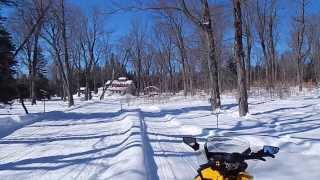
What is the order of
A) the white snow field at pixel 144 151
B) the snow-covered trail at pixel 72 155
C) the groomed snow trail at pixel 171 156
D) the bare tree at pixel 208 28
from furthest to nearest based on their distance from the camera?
the bare tree at pixel 208 28
the snow-covered trail at pixel 72 155
the white snow field at pixel 144 151
the groomed snow trail at pixel 171 156

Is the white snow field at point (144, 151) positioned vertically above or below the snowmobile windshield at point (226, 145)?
below

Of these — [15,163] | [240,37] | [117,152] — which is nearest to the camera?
[15,163]

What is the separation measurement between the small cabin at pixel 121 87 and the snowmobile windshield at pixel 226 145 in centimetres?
8509

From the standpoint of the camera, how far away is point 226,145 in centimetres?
423

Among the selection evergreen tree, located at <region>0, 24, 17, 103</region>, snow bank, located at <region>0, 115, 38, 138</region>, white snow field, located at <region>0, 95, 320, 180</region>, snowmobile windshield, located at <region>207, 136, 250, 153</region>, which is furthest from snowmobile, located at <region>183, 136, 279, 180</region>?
evergreen tree, located at <region>0, 24, 17, 103</region>

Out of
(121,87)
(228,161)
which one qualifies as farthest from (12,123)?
(121,87)

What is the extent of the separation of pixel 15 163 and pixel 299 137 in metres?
6.66

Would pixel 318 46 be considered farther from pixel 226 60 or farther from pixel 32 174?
pixel 32 174

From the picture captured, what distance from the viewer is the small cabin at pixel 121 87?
9072 centimetres

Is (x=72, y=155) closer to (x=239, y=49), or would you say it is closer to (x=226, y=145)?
(x=226, y=145)

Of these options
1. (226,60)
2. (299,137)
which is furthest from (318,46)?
(299,137)

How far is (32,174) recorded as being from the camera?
903cm

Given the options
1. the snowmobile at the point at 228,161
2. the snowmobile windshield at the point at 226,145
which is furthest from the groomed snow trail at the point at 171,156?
the snowmobile at the point at 228,161

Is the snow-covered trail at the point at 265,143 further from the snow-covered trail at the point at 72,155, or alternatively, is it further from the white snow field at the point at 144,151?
the snow-covered trail at the point at 72,155
